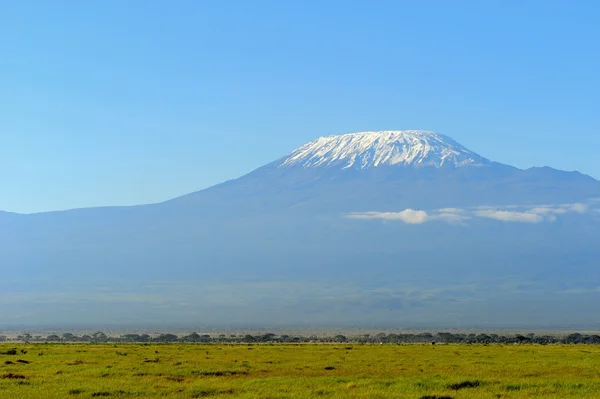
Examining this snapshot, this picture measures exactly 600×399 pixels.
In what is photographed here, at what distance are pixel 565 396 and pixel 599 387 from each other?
103 inches

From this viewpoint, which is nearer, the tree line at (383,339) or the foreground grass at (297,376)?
the foreground grass at (297,376)

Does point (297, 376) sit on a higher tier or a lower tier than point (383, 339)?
lower

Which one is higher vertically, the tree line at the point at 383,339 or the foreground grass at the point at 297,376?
the tree line at the point at 383,339

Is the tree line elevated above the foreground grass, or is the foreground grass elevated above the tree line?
the tree line

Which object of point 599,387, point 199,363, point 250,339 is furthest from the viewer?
point 250,339

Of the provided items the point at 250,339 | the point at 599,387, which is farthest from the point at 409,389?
the point at 250,339

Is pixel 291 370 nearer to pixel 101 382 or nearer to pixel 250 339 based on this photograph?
pixel 101 382

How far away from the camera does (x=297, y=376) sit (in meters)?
37.4

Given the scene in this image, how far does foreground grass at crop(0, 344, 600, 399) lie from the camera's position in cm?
3056

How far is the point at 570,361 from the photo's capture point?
46219 mm

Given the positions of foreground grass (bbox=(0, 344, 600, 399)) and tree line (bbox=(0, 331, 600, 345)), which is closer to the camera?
foreground grass (bbox=(0, 344, 600, 399))

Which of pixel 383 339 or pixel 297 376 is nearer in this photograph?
pixel 297 376

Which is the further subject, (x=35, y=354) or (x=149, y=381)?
(x=35, y=354)

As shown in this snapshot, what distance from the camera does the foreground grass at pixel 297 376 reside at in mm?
30562
